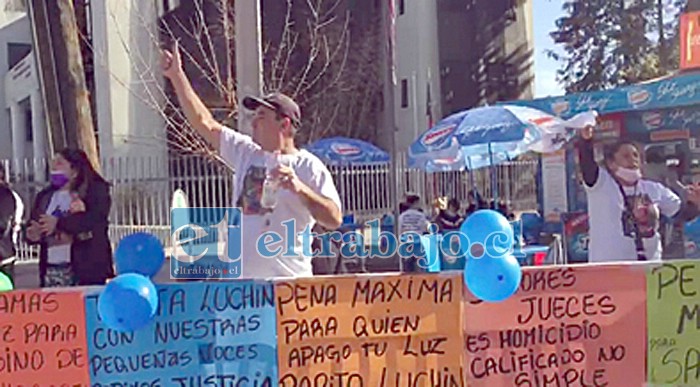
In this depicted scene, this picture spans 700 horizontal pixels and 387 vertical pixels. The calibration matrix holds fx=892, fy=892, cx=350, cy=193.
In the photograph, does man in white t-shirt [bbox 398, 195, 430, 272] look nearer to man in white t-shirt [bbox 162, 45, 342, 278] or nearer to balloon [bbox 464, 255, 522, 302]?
man in white t-shirt [bbox 162, 45, 342, 278]

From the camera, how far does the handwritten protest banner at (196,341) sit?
3.98 meters

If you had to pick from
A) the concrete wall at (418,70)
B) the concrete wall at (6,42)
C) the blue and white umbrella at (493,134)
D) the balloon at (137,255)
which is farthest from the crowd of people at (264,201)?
the concrete wall at (6,42)

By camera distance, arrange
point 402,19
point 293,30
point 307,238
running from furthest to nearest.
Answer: point 402,19 → point 293,30 → point 307,238

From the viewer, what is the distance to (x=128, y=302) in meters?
3.71

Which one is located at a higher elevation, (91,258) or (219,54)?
(219,54)

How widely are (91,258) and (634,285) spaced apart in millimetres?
3164

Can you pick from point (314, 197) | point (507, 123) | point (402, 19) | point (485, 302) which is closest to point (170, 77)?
point (314, 197)

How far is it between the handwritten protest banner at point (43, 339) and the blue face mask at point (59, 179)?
163 centimetres

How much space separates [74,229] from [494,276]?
2738mm

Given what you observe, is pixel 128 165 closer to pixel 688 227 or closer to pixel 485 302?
pixel 688 227

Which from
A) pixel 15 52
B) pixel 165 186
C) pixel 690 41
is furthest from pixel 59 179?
pixel 15 52

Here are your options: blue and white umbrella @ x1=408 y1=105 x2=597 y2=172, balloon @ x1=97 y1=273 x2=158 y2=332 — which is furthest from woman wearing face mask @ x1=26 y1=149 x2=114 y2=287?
blue and white umbrella @ x1=408 y1=105 x2=597 y2=172

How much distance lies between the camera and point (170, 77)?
446cm

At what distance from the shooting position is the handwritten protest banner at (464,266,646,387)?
161 inches
